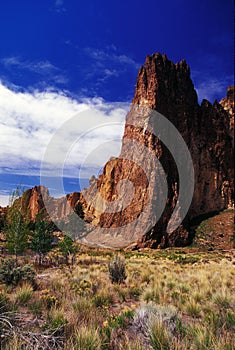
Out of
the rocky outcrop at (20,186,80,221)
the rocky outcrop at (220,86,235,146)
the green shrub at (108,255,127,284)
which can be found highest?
the rocky outcrop at (220,86,235,146)

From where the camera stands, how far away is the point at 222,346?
3.46m

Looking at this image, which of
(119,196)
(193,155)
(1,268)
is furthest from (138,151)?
(1,268)

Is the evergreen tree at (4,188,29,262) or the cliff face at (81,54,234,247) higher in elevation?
the cliff face at (81,54,234,247)

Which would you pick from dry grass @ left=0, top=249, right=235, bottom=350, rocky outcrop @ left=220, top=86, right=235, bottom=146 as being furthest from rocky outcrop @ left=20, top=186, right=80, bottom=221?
dry grass @ left=0, top=249, right=235, bottom=350

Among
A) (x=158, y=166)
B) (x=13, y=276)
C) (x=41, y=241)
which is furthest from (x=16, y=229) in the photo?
(x=158, y=166)

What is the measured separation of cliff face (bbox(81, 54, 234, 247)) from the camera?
5684 cm

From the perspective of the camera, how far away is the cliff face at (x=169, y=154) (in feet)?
186

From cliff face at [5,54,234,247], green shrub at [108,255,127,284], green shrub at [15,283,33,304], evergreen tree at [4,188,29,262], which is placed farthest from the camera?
cliff face at [5,54,234,247]

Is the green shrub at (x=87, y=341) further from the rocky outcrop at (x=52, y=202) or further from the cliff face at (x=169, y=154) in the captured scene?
the rocky outcrop at (x=52, y=202)

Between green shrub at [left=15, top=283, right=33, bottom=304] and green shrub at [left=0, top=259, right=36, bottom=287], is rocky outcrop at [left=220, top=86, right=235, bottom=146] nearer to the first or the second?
green shrub at [left=0, top=259, right=36, bottom=287]

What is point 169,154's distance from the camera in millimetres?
59688

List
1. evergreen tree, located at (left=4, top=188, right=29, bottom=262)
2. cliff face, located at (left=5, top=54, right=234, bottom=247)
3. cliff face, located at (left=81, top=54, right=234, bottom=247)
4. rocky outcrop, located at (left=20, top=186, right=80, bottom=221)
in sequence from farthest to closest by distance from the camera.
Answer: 1. rocky outcrop, located at (left=20, top=186, right=80, bottom=221)
2. cliff face, located at (left=81, top=54, right=234, bottom=247)
3. cliff face, located at (left=5, top=54, right=234, bottom=247)
4. evergreen tree, located at (left=4, top=188, right=29, bottom=262)

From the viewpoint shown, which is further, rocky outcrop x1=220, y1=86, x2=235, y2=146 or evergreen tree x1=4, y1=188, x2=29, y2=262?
rocky outcrop x1=220, y1=86, x2=235, y2=146

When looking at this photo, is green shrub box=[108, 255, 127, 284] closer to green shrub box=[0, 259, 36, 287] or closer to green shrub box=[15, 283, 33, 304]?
green shrub box=[0, 259, 36, 287]
